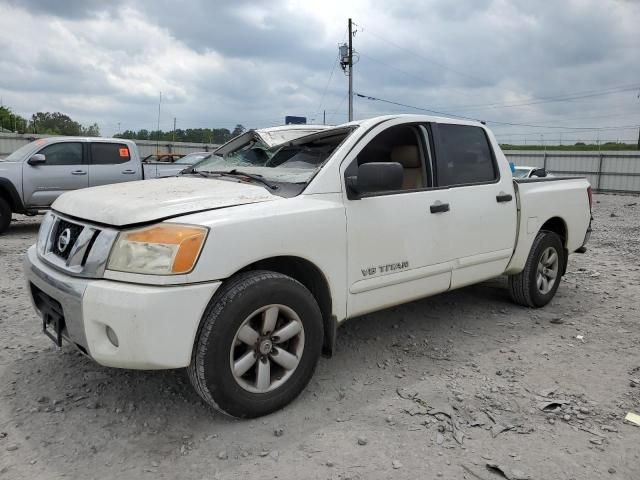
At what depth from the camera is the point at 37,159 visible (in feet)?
30.7

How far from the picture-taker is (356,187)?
318cm

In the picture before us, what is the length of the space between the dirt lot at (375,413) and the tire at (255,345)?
17cm

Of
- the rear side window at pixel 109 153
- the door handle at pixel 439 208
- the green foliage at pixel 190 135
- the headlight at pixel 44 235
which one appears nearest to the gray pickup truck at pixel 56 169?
the rear side window at pixel 109 153

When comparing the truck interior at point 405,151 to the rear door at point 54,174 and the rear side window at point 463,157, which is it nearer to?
the rear side window at point 463,157

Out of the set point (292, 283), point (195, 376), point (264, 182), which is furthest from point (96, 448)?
point (264, 182)

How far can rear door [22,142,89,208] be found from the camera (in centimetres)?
933

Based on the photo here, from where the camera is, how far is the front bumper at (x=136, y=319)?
93.3 inches

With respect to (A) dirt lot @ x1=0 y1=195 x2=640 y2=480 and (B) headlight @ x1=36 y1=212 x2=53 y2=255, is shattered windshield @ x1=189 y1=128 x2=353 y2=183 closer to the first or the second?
(B) headlight @ x1=36 y1=212 x2=53 y2=255

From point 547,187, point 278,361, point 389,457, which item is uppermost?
point 547,187

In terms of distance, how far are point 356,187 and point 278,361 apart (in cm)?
116

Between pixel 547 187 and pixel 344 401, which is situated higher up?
pixel 547 187

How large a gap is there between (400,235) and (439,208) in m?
0.46

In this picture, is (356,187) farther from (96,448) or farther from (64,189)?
(64,189)

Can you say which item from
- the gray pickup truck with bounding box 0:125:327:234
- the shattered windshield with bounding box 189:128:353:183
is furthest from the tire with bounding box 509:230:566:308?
the gray pickup truck with bounding box 0:125:327:234
